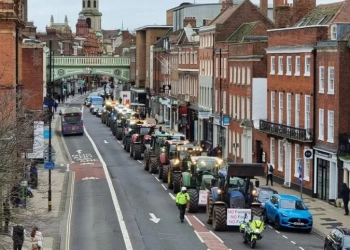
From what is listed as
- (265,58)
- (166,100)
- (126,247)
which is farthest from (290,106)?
(166,100)

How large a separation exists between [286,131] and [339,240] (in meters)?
26.1

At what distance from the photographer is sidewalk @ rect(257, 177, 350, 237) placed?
41406 millimetres

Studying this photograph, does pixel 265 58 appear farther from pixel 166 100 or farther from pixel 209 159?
pixel 166 100

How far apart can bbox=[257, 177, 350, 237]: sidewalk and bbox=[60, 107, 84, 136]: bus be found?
42.6 metres

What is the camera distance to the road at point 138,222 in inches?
1459

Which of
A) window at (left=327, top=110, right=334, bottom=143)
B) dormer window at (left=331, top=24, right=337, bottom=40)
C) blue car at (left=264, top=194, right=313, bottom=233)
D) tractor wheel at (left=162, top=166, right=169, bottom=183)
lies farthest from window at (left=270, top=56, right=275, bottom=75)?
blue car at (left=264, top=194, right=313, bottom=233)

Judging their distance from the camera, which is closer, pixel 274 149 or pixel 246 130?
pixel 274 149

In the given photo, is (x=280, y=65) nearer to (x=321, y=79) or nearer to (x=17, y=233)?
(x=321, y=79)

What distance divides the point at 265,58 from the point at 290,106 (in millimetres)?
9598

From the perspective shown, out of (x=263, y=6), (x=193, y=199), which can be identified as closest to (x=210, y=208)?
(x=193, y=199)

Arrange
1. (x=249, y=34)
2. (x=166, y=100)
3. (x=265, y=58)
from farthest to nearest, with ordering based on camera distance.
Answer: (x=166, y=100)
(x=249, y=34)
(x=265, y=58)

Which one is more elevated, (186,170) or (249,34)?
(249,34)

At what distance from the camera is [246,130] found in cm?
6788

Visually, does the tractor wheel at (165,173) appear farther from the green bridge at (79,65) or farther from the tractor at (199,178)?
the green bridge at (79,65)
